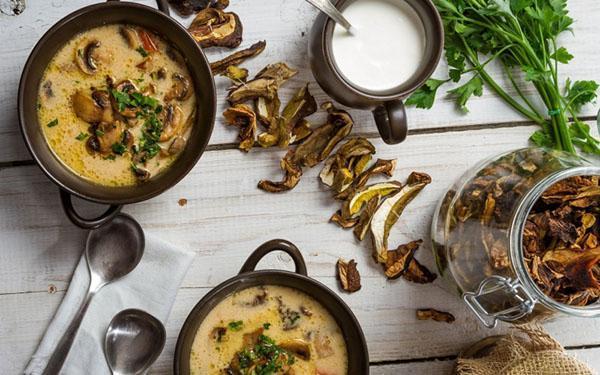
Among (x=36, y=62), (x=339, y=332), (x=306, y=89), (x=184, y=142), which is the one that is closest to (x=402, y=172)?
(x=306, y=89)

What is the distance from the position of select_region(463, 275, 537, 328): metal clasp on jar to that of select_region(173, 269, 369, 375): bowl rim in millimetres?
321

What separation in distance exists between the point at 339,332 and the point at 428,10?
3.01 ft

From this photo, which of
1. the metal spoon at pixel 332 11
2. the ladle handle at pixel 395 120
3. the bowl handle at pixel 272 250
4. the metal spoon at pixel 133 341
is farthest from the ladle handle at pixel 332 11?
the metal spoon at pixel 133 341

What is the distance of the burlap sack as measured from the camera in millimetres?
2010

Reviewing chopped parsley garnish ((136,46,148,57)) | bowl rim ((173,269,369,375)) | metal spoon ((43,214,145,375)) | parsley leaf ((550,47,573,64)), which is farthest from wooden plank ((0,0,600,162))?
bowl rim ((173,269,369,375))

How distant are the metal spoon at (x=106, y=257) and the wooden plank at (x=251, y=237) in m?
0.06

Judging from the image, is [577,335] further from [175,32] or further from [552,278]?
[175,32]

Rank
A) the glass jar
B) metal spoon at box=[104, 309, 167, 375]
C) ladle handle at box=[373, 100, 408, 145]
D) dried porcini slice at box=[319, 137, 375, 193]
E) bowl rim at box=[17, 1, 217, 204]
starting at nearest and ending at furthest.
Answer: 1. the glass jar
2. bowl rim at box=[17, 1, 217, 204]
3. ladle handle at box=[373, 100, 408, 145]
4. metal spoon at box=[104, 309, 167, 375]
5. dried porcini slice at box=[319, 137, 375, 193]

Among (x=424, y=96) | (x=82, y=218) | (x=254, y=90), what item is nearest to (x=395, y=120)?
(x=424, y=96)

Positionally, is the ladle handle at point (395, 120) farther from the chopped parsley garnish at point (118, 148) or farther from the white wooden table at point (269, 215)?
the chopped parsley garnish at point (118, 148)

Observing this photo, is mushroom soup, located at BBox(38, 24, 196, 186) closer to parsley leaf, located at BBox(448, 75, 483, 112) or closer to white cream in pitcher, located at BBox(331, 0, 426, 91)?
white cream in pitcher, located at BBox(331, 0, 426, 91)

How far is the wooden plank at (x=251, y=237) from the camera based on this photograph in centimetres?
220

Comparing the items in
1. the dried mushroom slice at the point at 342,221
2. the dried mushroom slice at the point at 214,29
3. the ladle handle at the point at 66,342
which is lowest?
the ladle handle at the point at 66,342

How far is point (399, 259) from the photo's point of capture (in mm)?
2252
